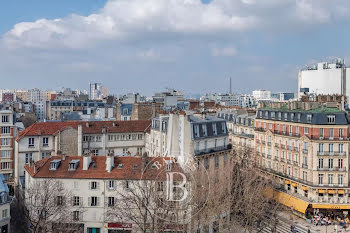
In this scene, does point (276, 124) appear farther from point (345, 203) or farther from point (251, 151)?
point (345, 203)

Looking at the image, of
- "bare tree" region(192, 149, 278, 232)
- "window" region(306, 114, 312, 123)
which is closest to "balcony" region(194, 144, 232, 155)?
"bare tree" region(192, 149, 278, 232)

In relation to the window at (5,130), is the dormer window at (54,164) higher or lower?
lower

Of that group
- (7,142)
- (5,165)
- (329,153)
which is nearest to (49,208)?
(5,165)

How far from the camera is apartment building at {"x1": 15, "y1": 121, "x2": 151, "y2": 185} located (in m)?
41.8

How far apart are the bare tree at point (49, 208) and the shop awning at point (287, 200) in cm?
2301

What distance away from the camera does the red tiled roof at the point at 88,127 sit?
42.6 meters

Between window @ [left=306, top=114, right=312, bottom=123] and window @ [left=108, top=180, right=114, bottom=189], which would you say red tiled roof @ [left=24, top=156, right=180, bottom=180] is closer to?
window @ [left=108, top=180, right=114, bottom=189]

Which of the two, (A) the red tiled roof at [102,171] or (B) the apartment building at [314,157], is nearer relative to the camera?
(A) the red tiled roof at [102,171]

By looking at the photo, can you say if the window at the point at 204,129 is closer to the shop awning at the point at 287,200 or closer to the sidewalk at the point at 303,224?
the shop awning at the point at 287,200

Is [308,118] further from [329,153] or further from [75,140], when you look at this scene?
[75,140]

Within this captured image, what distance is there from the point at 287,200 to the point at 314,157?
6.31m

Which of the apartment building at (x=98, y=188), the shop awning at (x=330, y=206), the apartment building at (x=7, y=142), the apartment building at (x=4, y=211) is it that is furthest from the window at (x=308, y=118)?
the apartment building at (x=7, y=142)

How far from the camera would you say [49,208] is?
29.4 meters

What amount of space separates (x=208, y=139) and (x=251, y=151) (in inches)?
564
